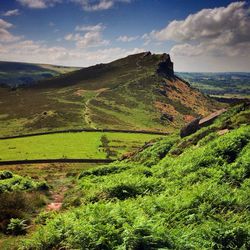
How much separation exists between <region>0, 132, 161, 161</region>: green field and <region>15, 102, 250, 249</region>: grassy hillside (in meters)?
53.6

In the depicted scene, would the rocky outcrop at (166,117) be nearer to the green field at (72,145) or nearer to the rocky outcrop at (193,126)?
the green field at (72,145)

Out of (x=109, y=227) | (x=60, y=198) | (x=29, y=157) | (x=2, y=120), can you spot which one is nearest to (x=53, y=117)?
(x=2, y=120)

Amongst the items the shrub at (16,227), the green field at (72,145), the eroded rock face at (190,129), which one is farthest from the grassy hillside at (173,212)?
the green field at (72,145)

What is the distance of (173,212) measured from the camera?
17.4 m

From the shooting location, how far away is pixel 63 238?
46.9 feet

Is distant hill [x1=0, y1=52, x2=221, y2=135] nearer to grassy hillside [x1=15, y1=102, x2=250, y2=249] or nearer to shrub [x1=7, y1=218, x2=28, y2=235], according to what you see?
grassy hillside [x1=15, y1=102, x2=250, y2=249]

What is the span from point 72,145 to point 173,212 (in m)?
79.4

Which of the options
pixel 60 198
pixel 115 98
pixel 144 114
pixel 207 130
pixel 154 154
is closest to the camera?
pixel 60 198

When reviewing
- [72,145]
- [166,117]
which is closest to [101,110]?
[166,117]

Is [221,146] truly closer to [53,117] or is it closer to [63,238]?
[63,238]

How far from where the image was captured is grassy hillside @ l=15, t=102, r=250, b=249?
13.4 metres

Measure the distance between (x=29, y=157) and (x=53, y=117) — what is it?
6260cm

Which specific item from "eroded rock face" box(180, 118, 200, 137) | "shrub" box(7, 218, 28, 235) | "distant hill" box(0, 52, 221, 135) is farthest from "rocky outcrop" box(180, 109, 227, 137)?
"distant hill" box(0, 52, 221, 135)

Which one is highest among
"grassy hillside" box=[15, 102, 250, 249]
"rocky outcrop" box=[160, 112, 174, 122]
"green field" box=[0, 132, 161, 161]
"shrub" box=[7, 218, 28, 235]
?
"grassy hillside" box=[15, 102, 250, 249]
